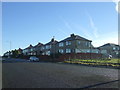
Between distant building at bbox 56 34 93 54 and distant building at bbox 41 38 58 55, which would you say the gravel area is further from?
distant building at bbox 41 38 58 55

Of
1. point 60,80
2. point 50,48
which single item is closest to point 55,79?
point 60,80

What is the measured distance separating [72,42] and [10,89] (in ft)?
160

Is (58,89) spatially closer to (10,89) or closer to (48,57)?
(10,89)

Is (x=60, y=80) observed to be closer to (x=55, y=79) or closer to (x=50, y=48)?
(x=55, y=79)

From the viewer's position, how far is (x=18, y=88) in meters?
8.27

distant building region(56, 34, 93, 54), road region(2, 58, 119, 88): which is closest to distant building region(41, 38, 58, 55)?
distant building region(56, 34, 93, 54)

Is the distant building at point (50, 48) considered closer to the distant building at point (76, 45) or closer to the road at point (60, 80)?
the distant building at point (76, 45)

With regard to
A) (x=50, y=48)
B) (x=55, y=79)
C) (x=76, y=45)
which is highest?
(x=76, y=45)

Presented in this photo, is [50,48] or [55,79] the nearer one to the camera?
[55,79]

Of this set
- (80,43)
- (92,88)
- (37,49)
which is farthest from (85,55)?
(37,49)

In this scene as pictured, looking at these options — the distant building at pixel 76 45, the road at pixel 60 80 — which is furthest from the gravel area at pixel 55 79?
the distant building at pixel 76 45

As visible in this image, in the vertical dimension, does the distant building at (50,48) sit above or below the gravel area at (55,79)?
above

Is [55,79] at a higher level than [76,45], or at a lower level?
→ lower

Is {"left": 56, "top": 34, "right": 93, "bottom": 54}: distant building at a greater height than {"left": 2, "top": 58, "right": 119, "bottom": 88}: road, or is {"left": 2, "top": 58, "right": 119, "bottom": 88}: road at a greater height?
{"left": 56, "top": 34, "right": 93, "bottom": 54}: distant building
